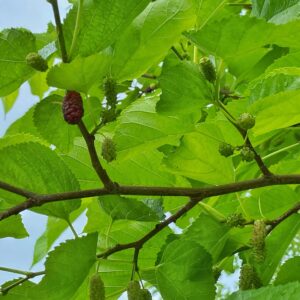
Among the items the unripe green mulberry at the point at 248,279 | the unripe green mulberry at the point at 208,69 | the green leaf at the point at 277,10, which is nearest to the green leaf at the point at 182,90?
the unripe green mulberry at the point at 208,69

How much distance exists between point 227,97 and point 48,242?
41cm

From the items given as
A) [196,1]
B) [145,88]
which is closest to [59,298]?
[196,1]

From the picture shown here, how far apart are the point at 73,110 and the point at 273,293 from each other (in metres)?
0.29

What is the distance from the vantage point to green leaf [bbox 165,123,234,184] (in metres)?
0.86

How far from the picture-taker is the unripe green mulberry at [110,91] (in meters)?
0.69

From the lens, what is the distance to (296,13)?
772mm

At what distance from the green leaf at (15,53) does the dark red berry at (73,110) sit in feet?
0.29

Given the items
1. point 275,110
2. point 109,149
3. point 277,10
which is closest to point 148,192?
point 109,149

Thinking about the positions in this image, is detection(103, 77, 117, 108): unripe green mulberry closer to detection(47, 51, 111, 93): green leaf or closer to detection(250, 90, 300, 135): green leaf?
detection(47, 51, 111, 93): green leaf

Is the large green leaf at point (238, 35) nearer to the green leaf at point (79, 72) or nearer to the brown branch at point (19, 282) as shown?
the green leaf at point (79, 72)

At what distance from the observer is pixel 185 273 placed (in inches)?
33.4

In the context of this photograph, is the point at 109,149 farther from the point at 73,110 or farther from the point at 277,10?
the point at 277,10

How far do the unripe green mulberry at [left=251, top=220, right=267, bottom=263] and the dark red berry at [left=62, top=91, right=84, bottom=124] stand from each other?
0.94 feet

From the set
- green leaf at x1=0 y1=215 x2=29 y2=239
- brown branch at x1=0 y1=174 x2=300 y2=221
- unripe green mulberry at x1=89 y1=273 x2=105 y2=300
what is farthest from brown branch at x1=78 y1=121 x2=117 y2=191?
green leaf at x1=0 y1=215 x2=29 y2=239
